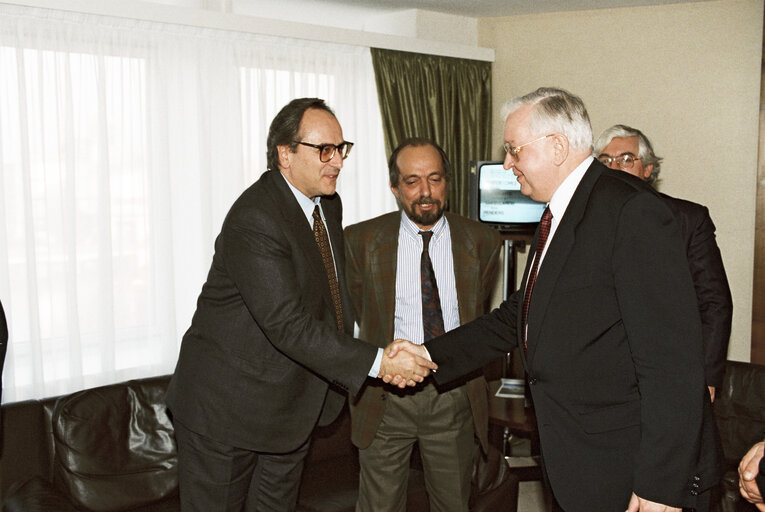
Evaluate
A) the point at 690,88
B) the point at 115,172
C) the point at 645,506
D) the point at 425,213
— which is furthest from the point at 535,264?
the point at 690,88

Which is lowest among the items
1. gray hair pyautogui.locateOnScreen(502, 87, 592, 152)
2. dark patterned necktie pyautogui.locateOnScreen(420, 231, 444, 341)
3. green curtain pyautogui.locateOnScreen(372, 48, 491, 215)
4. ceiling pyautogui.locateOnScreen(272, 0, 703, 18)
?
dark patterned necktie pyautogui.locateOnScreen(420, 231, 444, 341)

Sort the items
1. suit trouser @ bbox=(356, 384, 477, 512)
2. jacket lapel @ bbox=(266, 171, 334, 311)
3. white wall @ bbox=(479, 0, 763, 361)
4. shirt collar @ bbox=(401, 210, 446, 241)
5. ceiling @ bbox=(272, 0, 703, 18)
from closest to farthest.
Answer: jacket lapel @ bbox=(266, 171, 334, 311) < suit trouser @ bbox=(356, 384, 477, 512) < shirt collar @ bbox=(401, 210, 446, 241) < white wall @ bbox=(479, 0, 763, 361) < ceiling @ bbox=(272, 0, 703, 18)

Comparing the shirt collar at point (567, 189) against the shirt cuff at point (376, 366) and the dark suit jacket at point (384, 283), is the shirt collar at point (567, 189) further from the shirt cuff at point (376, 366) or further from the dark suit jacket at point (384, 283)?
the dark suit jacket at point (384, 283)

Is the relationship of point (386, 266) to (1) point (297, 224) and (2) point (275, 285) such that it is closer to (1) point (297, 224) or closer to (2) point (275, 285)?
(1) point (297, 224)

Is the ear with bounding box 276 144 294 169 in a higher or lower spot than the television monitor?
higher

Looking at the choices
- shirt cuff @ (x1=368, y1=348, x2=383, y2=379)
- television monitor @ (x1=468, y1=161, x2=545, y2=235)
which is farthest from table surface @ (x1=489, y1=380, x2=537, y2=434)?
shirt cuff @ (x1=368, y1=348, x2=383, y2=379)

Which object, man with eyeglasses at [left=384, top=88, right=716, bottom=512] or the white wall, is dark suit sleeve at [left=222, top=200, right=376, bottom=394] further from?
the white wall

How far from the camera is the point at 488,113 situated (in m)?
5.62

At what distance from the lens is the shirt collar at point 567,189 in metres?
2.08

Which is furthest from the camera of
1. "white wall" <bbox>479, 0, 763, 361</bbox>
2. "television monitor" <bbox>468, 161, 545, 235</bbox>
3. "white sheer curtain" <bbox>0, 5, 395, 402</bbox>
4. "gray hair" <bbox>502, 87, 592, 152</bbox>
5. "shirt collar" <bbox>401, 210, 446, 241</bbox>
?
"television monitor" <bbox>468, 161, 545, 235</bbox>

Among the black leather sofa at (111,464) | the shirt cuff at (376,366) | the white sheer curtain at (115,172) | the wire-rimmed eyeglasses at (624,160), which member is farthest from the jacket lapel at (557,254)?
the white sheer curtain at (115,172)

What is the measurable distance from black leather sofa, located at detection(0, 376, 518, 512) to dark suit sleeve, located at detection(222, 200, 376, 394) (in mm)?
1231

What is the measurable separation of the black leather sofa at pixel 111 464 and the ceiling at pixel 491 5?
268 centimetres

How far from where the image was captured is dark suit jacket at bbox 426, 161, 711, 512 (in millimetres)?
1818
